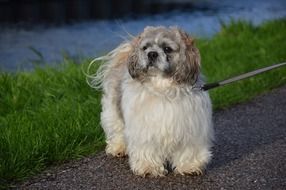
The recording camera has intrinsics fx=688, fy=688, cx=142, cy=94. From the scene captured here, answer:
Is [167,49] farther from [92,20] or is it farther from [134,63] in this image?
[92,20]

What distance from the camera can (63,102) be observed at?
7488mm

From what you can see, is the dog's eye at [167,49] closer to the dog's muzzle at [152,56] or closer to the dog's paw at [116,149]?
the dog's muzzle at [152,56]

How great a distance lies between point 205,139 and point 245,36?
672 centimetres

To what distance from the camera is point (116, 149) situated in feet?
19.7

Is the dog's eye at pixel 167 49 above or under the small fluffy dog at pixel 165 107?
above

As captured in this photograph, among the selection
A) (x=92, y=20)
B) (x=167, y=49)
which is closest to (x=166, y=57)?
(x=167, y=49)

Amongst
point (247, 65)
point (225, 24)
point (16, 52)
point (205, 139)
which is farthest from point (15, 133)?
point (225, 24)

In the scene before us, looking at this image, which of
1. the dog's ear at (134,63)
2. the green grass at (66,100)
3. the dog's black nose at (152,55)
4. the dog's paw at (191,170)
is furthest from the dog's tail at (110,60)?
the dog's paw at (191,170)

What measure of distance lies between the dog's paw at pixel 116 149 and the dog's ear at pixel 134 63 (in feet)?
2.64

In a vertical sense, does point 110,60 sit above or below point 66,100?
above

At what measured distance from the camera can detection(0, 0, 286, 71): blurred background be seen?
1206cm

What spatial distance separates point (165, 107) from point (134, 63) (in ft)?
1.42

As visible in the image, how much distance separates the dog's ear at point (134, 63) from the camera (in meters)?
5.41

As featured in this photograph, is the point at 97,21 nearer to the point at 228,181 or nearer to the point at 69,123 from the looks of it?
the point at 69,123
